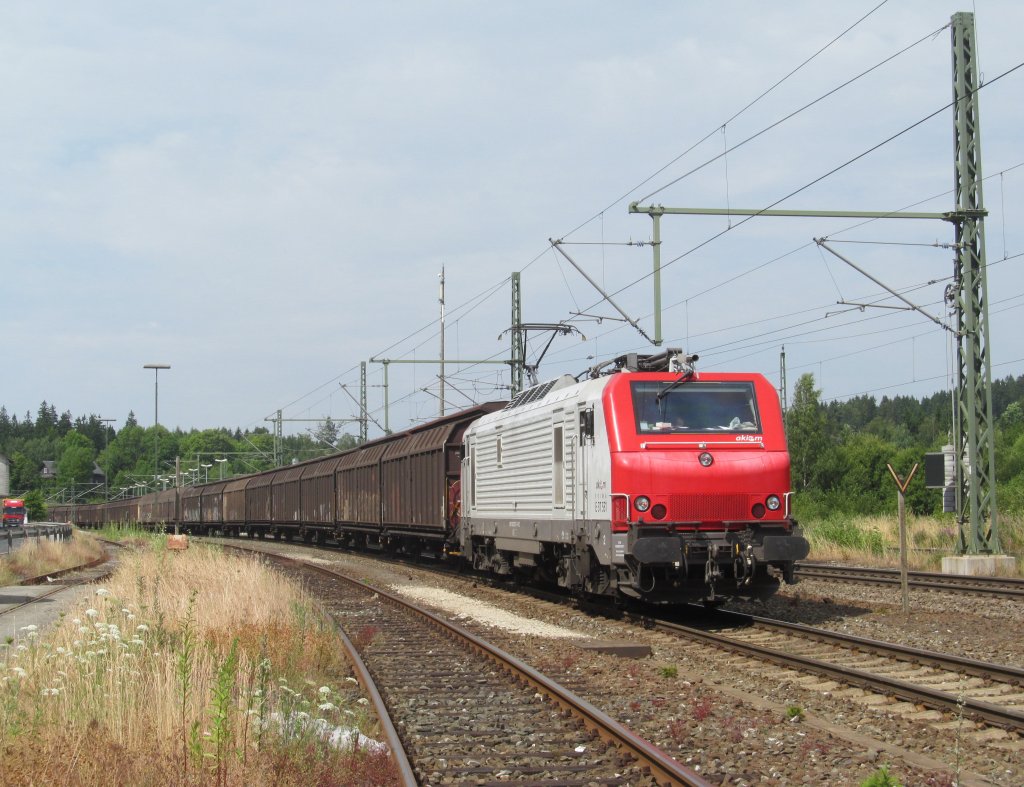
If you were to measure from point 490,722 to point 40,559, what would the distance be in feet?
90.4

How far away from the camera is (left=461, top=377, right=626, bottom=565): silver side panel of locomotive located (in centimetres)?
1400

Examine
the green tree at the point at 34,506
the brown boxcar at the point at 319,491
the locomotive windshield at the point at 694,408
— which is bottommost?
the green tree at the point at 34,506

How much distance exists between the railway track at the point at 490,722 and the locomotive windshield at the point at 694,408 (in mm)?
3452

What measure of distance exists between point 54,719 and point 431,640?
6.55 m

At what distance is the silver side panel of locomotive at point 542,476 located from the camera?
45.9 ft

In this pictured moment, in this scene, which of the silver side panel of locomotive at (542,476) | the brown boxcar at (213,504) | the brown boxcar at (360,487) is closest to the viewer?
the silver side panel of locomotive at (542,476)

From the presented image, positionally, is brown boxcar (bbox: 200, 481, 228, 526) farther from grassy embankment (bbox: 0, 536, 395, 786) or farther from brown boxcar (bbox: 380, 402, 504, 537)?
grassy embankment (bbox: 0, 536, 395, 786)

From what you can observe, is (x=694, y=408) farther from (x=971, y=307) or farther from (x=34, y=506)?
(x=34, y=506)

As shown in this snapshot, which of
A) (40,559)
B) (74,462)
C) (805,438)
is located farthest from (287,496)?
(74,462)

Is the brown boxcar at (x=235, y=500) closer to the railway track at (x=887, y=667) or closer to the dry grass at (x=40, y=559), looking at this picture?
the dry grass at (x=40, y=559)

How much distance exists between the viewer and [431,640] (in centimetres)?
1304

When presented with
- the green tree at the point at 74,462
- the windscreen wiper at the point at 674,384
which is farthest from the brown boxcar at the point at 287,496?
the green tree at the point at 74,462

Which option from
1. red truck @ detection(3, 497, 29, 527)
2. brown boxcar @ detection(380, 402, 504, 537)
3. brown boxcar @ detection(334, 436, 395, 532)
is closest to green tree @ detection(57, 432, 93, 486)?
red truck @ detection(3, 497, 29, 527)

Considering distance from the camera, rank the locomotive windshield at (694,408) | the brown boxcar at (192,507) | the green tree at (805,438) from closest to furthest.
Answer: the locomotive windshield at (694,408) → the green tree at (805,438) → the brown boxcar at (192,507)
